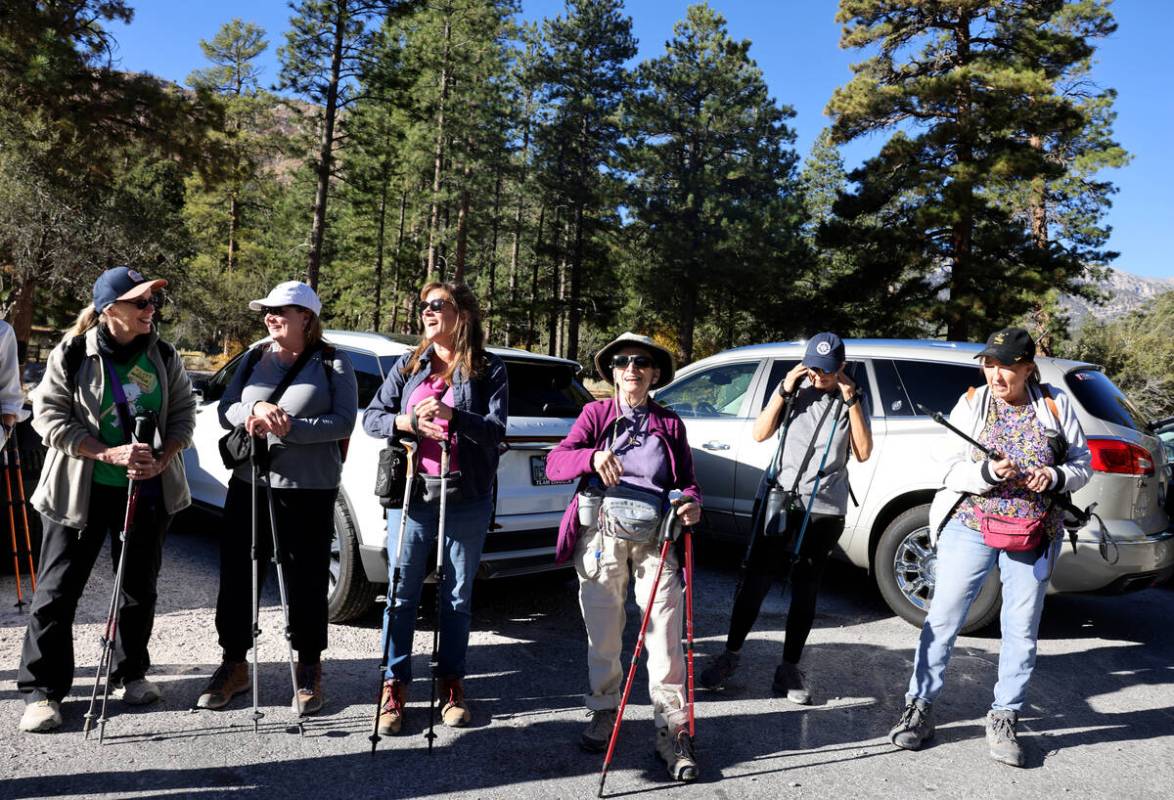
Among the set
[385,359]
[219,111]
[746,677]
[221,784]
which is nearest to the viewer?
[221,784]

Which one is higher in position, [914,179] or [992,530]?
[914,179]

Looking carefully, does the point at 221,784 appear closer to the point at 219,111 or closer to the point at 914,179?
the point at 219,111

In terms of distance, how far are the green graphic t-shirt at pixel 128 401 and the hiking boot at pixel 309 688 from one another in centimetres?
120

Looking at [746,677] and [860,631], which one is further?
[860,631]

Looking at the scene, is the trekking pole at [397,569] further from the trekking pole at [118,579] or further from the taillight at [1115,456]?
the taillight at [1115,456]

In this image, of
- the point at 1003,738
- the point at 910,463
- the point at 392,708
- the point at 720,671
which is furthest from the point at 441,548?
the point at 910,463

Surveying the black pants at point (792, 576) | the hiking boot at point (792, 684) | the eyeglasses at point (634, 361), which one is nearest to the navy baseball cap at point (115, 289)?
the eyeglasses at point (634, 361)

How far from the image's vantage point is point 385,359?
16.2 feet

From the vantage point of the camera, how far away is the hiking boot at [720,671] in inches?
167

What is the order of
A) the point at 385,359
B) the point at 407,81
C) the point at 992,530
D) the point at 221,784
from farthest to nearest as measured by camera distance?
the point at 407,81 → the point at 385,359 → the point at 992,530 → the point at 221,784

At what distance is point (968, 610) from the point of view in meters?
3.70

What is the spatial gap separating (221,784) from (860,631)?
4013 mm

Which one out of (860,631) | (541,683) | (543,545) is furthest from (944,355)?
(541,683)

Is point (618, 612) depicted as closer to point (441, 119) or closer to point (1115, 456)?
point (1115, 456)
